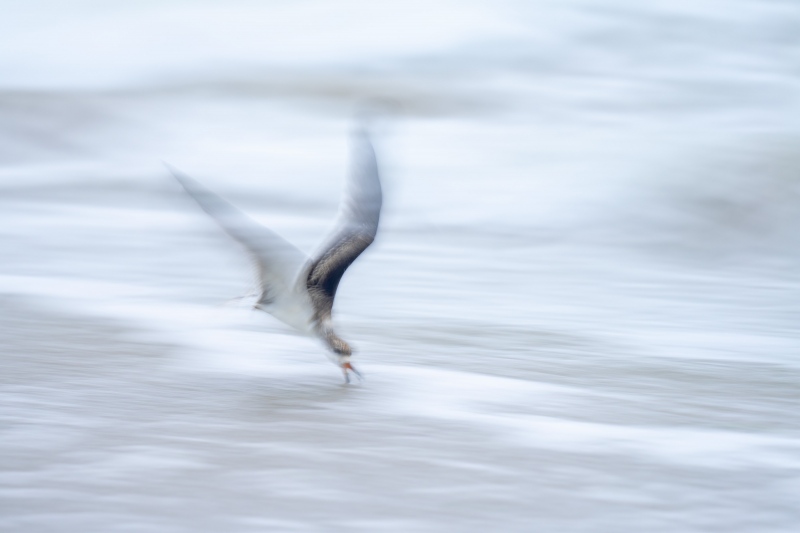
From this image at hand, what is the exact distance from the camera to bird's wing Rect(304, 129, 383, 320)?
4.16 metres

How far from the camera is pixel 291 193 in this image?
9.63m

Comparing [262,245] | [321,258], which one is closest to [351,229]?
[321,258]

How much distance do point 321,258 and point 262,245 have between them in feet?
0.85

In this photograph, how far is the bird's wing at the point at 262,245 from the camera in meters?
3.70

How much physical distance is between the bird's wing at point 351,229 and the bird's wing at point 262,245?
82 millimetres

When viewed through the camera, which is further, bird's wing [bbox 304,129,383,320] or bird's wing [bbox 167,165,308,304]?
bird's wing [bbox 304,129,383,320]

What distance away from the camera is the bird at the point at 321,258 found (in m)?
4.04

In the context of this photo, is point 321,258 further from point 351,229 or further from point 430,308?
point 430,308

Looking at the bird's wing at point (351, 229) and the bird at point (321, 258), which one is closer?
the bird at point (321, 258)

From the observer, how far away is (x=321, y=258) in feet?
13.6

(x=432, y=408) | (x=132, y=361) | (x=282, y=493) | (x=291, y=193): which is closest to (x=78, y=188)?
(x=291, y=193)

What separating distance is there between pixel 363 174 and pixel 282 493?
1.81 meters

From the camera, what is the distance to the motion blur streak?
3143mm

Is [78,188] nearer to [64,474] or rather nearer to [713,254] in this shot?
[713,254]
